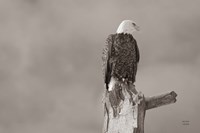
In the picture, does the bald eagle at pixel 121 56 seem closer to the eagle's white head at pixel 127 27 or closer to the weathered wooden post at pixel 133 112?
the eagle's white head at pixel 127 27

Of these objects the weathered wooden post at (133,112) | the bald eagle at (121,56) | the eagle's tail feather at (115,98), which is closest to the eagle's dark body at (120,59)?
the bald eagle at (121,56)

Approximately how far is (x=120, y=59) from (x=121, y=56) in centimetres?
8

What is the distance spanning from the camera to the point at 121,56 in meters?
8.09

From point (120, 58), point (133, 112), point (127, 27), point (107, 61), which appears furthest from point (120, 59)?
point (133, 112)

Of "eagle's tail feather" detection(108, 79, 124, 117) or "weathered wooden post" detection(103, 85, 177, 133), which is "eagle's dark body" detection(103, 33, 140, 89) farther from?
"weathered wooden post" detection(103, 85, 177, 133)

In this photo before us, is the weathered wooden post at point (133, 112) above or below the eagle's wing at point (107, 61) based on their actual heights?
below

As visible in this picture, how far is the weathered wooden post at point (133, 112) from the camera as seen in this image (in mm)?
6148

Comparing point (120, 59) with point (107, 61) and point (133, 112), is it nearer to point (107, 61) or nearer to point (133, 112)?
point (107, 61)

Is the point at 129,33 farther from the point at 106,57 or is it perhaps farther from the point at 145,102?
the point at 145,102

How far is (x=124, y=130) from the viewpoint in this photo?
20.9ft

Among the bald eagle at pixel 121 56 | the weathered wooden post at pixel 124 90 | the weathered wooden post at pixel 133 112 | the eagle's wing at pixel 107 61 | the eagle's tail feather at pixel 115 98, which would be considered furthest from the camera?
the eagle's wing at pixel 107 61

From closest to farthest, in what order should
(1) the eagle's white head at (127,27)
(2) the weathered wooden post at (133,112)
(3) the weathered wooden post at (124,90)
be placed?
(2) the weathered wooden post at (133,112) < (3) the weathered wooden post at (124,90) < (1) the eagle's white head at (127,27)

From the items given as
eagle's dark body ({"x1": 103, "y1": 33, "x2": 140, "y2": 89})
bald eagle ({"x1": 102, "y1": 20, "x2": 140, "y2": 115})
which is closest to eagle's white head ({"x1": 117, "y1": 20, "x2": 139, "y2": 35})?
bald eagle ({"x1": 102, "y1": 20, "x2": 140, "y2": 115})

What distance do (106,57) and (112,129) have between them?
6.60ft
